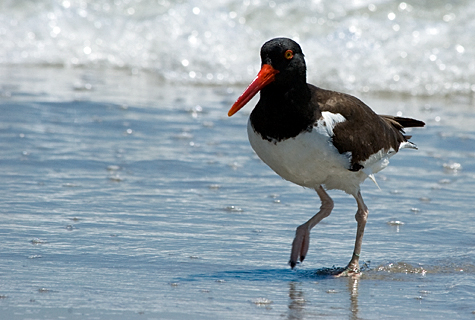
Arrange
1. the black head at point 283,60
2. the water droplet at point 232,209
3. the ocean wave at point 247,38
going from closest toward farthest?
the black head at point 283,60
the water droplet at point 232,209
the ocean wave at point 247,38

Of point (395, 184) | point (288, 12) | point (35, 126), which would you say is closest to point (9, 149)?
point (35, 126)

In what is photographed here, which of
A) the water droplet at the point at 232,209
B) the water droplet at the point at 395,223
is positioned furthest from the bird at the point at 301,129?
the water droplet at the point at 232,209

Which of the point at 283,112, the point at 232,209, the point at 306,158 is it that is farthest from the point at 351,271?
the point at 232,209

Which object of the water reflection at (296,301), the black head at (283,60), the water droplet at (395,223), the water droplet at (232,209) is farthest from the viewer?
the water droplet at (232,209)

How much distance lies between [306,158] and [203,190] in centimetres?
202

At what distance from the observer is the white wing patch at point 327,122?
4.43 m

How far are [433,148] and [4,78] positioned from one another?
591 cm

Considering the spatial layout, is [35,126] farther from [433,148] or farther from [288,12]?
[288,12]

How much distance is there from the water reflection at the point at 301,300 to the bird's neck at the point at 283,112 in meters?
0.87

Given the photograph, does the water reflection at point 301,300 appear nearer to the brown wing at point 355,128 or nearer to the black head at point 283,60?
the brown wing at point 355,128

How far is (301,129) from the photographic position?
14.4 ft

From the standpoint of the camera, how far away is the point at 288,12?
13.5 metres

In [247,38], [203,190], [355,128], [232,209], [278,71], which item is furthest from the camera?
[247,38]

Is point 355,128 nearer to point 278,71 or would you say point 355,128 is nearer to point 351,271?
point 278,71
